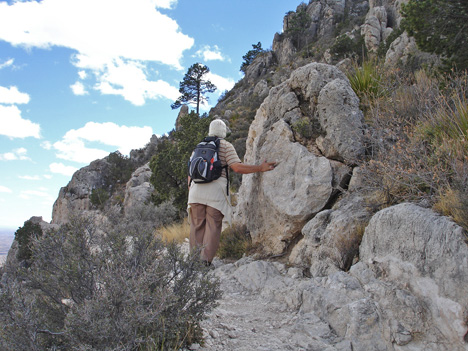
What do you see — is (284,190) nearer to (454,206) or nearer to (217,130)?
(217,130)

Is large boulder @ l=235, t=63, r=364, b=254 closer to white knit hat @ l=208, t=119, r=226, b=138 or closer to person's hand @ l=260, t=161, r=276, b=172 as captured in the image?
person's hand @ l=260, t=161, r=276, b=172

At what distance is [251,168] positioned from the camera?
483 centimetres

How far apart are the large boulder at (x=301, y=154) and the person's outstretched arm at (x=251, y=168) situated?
177 mm

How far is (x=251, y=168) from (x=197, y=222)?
1.14m

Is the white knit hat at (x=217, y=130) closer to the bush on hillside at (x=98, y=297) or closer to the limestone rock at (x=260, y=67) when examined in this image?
the bush on hillside at (x=98, y=297)

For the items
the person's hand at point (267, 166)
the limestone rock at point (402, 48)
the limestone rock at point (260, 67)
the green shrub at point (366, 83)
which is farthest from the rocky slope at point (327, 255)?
the limestone rock at point (260, 67)

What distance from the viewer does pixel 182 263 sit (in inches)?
111

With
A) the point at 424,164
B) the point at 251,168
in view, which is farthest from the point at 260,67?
the point at 424,164

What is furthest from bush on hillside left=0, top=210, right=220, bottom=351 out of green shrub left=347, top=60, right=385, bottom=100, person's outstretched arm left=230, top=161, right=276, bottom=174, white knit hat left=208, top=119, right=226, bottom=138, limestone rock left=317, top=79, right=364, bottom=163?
green shrub left=347, top=60, right=385, bottom=100

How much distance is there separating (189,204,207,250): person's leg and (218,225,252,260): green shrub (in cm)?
97

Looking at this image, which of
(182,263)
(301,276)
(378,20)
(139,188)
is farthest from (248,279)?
(378,20)

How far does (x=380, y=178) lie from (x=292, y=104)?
237 cm

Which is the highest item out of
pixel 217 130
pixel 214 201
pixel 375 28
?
pixel 375 28

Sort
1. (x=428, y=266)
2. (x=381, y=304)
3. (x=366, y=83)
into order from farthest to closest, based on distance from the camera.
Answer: (x=366, y=83) < (x=381, y=304) < (x=428, y=266)
